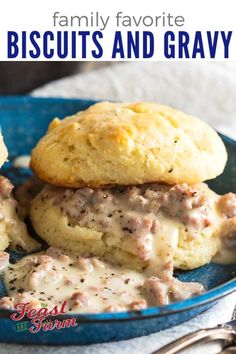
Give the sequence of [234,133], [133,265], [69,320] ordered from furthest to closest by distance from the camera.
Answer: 1. [234,133]
2. [133,265]
3. [69,320]

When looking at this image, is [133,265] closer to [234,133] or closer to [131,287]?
[131,287]

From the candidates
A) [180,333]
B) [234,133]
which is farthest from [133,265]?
[234,133]

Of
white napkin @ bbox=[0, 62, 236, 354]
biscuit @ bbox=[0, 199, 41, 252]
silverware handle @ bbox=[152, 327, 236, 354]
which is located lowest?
white napkin @ bbox=[0, 62, 236, 354]

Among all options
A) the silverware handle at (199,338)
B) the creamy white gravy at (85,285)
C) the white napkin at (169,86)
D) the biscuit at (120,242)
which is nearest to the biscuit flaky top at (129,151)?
the biscuit at (120,242)

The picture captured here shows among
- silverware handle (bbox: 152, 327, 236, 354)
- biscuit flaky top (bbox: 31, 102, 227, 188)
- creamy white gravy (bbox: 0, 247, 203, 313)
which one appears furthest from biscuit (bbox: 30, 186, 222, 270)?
silverware handle (bbox: 152, 327, 236, 354)

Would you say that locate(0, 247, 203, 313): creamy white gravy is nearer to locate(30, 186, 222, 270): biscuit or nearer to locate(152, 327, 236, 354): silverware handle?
locate(30, 186, 222, 270): biscuit

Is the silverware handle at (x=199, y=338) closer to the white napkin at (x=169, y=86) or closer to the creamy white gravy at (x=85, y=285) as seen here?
the creamy white gravy at (x=85, y=285)
